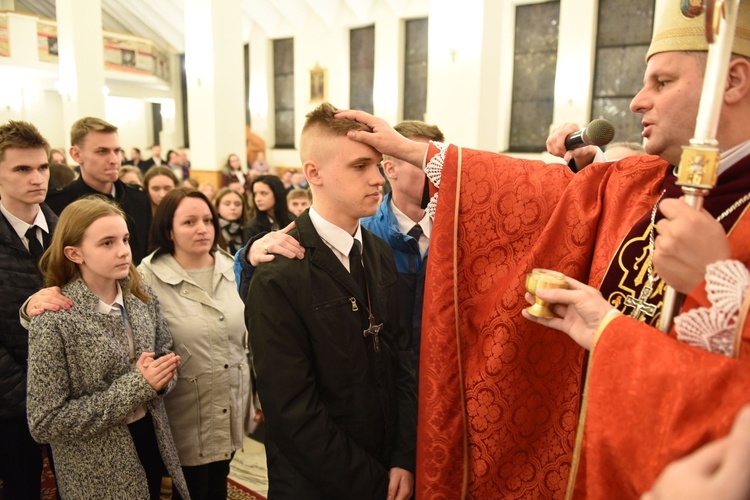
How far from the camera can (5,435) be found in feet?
8.13

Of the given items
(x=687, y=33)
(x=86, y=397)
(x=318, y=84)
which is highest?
(x=318, y=84)

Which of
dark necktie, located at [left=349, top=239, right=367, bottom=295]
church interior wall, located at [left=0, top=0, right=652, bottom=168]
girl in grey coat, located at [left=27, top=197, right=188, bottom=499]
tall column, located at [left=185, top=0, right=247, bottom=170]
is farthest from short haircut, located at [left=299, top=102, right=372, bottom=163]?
tall column, located at [left=185, top=0, right=247, bottom=170]

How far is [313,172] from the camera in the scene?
6.23 ft

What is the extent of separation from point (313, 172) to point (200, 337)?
1.13 meters

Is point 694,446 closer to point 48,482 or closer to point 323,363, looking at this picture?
point 323,363

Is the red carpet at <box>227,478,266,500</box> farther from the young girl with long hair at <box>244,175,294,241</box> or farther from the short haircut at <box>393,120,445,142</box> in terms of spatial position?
the short haircut at <box>393,120,445,142</box>

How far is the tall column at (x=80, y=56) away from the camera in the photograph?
12688mm

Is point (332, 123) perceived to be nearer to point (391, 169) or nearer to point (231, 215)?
point (391, 169)

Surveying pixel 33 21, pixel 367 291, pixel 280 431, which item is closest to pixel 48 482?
pixel 280 431

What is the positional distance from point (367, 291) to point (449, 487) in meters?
0.68

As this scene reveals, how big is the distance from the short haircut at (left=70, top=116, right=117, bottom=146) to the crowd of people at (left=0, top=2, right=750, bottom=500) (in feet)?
3.88

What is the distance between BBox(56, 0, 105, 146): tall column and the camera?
1269 cm

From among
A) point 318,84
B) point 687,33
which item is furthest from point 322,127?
point 318,84

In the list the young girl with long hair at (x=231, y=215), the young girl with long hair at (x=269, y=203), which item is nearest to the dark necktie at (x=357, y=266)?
the young girl with long hair at (x=269, y=203)
